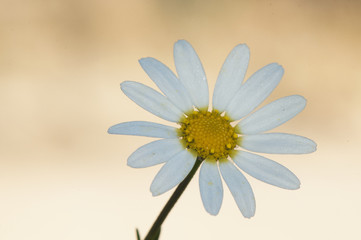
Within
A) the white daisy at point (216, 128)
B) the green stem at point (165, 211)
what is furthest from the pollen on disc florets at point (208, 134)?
the green stem at point (165, 211)

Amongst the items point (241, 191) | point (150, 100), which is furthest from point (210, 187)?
point (150, 100)

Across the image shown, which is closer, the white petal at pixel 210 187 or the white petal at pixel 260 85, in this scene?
the white petal at pixel 210 187

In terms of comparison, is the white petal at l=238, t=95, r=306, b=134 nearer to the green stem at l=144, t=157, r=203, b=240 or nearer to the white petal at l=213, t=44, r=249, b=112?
the white petal at l=213, t=44, r=249, b=112

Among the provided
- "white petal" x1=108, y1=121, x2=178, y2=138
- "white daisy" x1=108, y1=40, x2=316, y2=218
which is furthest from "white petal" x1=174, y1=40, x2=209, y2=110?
"white petal" x1=108, y1=121, x2=178, y2=138

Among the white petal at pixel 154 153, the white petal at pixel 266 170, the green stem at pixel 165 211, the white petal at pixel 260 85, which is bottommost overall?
the green stem at pixel 165 211

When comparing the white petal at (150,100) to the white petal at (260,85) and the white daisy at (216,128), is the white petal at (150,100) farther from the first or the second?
the white petal at (260,85)

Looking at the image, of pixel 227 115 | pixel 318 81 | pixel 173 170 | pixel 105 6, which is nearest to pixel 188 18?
pixel 105 6

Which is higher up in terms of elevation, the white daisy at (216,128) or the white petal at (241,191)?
the white daisy at (216,128)

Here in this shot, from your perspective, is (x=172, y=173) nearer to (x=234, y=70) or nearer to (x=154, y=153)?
(x=154, y=153)
